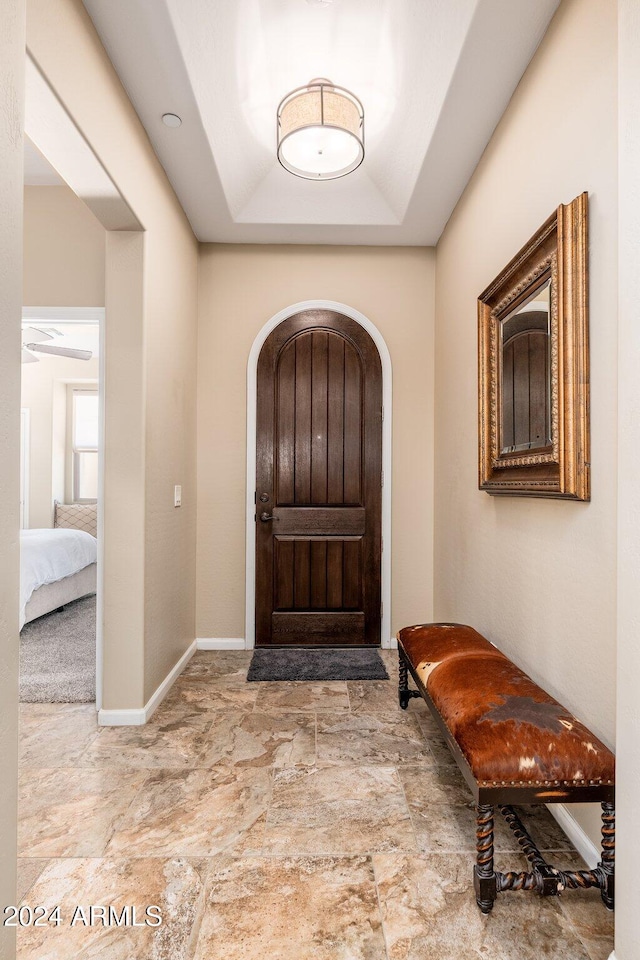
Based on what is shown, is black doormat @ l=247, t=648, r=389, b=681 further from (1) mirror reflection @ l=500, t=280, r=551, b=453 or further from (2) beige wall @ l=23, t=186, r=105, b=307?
(2) beige wall @ l=23, t=186, r=105, b=307

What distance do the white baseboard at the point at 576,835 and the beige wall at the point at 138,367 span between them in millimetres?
1834

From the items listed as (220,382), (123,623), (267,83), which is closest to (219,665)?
(123,623)

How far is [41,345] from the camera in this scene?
15.9 ft

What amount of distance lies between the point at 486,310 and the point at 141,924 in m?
2.59

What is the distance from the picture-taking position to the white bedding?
397 centimetres

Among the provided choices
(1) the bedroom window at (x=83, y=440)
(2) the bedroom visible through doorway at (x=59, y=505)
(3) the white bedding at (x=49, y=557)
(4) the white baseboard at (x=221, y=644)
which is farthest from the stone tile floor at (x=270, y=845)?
(1) the bedroom window at (x=83, y=440)

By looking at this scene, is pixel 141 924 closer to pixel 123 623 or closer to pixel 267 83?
pixel 123 623

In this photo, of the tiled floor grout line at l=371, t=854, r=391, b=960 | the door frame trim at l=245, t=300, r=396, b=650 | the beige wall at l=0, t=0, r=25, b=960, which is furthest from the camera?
the door frame trim at l=245, t=300, r=396, b=650

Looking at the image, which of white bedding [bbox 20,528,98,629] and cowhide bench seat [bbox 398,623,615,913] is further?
white bedding [bbox 20,528,98,629]

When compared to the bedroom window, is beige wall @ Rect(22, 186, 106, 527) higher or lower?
higher

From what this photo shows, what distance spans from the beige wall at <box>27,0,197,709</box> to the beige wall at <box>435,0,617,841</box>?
1.66m

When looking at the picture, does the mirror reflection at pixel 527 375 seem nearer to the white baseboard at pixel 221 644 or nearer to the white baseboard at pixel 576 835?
the white baseboard at pixel 576 835

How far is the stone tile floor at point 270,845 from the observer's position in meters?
1.33

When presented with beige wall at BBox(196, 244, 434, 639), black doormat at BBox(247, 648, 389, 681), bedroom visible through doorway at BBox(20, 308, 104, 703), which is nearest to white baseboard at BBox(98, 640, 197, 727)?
bedroom visible through doorway at BBox(20, 308, 104, 703)
